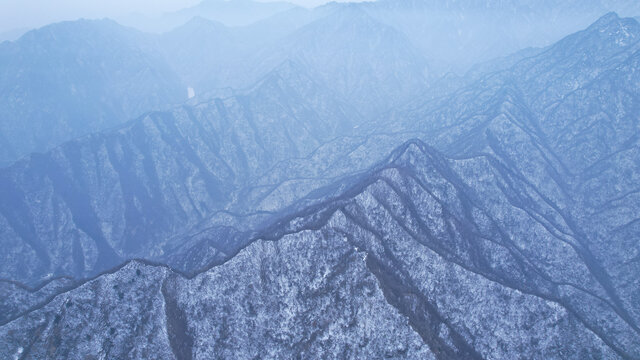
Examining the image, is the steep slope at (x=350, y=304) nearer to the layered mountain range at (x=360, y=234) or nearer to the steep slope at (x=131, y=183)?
the layered mountain range at (x=360, y=234)

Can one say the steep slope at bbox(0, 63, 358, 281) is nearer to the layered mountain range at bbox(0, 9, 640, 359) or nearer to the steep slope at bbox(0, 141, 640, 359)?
the layered mountain range at bbox(0, 9, 640, 359)

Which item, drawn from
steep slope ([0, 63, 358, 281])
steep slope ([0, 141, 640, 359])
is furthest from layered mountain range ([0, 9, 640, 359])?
steep slope ([0, 63, 358, 281])

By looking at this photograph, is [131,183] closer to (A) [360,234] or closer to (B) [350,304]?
(A) [360,234]

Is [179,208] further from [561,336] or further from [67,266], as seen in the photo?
[561,336]

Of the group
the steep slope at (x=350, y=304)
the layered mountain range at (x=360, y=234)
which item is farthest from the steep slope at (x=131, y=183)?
the steep slope at (x=350, y=304)

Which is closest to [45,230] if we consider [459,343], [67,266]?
[67,266]
